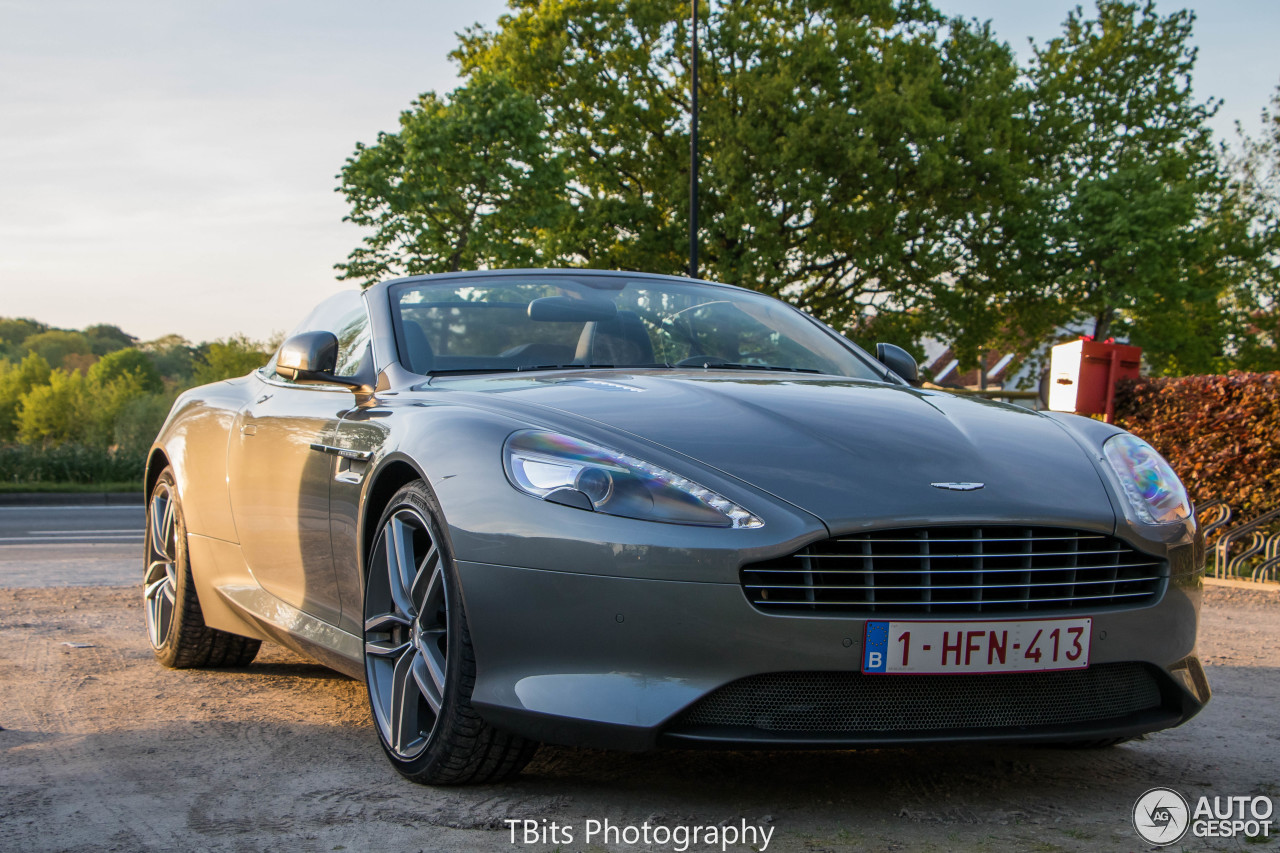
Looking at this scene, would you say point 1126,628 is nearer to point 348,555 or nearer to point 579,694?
point 579,694

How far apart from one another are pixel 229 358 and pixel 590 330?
31.5m

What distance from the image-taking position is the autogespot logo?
257cm

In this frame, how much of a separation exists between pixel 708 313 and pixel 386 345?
1.11 m

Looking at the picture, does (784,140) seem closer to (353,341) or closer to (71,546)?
(71,546)

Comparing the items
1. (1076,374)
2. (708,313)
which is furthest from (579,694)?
(1076,374)

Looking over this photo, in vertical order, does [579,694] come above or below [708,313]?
below

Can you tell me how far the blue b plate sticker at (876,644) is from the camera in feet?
8.20

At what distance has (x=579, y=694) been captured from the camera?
2.57 metres

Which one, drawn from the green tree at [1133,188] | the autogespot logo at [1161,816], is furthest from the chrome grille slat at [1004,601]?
the green tree at [1133,188]

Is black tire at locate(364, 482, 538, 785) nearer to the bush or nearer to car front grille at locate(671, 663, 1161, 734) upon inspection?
car front grille at locate(671, 663, 1161, 734)

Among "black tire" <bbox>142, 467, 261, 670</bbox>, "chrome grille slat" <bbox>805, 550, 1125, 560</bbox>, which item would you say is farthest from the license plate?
"black tire" <bbox>142, 467, 261, 670</bbox>

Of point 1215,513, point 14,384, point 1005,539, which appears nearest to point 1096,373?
point 1215,513

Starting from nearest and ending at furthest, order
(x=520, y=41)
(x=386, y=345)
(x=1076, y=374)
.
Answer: (x=386, y=345) < (x=1076, y=374) < (x=520, y=41)

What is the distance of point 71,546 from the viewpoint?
494 inches
